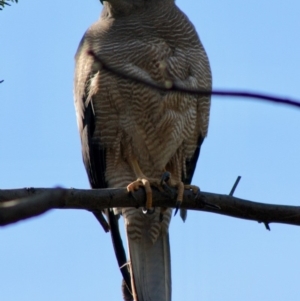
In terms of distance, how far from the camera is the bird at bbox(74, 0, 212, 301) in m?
5.79

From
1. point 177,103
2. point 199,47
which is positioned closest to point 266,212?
point 177,103

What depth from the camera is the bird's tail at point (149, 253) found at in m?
5.76

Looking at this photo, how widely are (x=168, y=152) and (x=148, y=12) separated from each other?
1.51 meters

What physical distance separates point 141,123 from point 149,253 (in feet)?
3.83

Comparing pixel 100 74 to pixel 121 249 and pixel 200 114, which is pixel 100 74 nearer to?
pixel 200 114

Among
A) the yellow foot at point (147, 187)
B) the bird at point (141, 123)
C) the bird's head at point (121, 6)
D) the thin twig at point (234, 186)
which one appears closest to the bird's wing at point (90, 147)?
the bird at point (141, 123)

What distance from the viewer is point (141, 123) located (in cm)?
582

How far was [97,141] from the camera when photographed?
583cm

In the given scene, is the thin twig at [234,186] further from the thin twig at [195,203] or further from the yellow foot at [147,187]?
the yellow foot at [147,187]

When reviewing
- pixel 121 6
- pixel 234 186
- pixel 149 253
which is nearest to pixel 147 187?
pixel 234 186

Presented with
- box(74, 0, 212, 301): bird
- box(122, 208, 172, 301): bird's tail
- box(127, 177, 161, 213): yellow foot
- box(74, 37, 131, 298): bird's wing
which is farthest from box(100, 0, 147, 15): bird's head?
box(127, 177, 161, 213): yellow foot

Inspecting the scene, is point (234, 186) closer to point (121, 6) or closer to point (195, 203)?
point (195, 203)

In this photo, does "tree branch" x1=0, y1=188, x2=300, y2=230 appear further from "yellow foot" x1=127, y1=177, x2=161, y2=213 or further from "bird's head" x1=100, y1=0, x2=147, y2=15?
"bird's head" x1=100, y1=0, x2=147, y2=15

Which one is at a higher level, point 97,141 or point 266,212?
point 97,141
